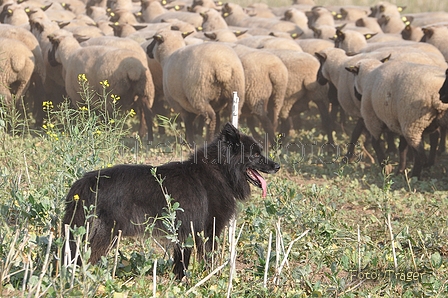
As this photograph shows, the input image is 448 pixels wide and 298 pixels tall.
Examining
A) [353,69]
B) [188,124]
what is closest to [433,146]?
[353,69]

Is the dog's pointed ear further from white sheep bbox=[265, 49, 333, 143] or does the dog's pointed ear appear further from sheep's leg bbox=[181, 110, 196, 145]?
white sheep bbox=[265, 49, 333, 143]

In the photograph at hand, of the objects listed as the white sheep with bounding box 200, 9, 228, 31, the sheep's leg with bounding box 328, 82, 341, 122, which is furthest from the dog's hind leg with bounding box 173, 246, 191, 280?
the white sheep with bounding box 200, 9, 228, 31

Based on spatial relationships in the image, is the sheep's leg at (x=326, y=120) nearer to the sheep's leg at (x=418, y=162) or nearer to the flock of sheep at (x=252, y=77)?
the flock of sheep at (x=252, y=77)

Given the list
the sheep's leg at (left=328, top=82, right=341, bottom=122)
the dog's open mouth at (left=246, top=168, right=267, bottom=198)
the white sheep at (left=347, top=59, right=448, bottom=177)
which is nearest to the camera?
the dog's open mouth at (left=246, top=168, right=267, bottom=198)

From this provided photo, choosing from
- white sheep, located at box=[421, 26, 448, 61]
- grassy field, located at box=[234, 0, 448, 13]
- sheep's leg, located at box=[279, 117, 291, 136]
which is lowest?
grassy field, located at box=[234, 0, 448, 13]

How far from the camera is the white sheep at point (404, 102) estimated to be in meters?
10.2

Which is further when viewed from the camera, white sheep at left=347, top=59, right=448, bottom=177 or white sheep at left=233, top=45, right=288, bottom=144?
white sheep at left=233, top=45, right=288, bottom=144

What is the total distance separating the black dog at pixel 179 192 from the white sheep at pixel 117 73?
7470mm

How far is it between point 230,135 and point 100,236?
108cm

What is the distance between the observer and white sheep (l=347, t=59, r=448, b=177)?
403 inches

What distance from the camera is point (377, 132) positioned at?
37.9 ft

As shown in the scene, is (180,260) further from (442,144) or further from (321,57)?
(321,57)

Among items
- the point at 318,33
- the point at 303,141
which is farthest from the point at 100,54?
the point at 318,33

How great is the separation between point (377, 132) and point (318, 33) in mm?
7425
